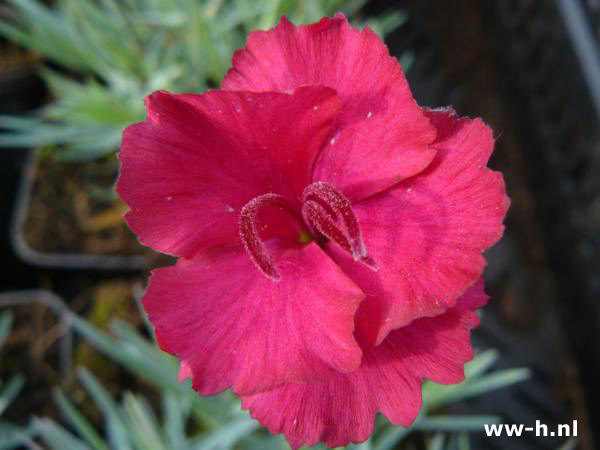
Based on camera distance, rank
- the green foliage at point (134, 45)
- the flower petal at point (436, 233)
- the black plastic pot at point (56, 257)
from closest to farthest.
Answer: the flower petal at point (436, 233) → the green foliage at point (134, 45) → the black plastic pot at point (56, 257)

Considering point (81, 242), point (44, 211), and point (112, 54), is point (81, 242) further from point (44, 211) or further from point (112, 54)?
point (112, 54)

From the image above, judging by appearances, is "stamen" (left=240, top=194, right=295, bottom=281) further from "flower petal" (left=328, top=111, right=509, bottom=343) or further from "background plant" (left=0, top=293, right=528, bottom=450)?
"background plant" (left=0, top=293, right=528, bottom=450)

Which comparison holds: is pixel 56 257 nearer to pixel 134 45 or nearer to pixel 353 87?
pixel 134 45

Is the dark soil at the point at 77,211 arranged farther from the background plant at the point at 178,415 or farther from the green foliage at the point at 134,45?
the background plant at the point at 178,415

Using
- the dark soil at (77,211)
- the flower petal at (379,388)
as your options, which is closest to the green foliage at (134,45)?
the dark soil at (77,211)

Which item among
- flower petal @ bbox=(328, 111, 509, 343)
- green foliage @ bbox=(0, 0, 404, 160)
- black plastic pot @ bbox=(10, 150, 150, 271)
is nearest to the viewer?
flower petal @ bbox=(328, 111, 509, 343)

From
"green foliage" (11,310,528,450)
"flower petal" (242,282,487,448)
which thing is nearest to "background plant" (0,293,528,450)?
"green foliage" (11,310,528,450)

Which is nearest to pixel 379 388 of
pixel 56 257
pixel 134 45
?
pixel 134 45
